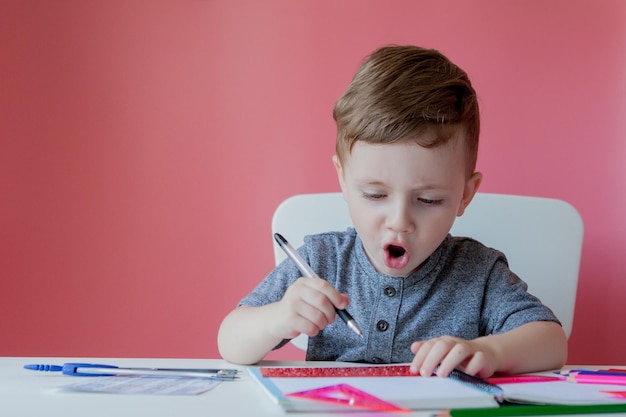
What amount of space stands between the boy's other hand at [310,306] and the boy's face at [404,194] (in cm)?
13

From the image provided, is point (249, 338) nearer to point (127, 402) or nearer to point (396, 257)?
point (396, 257)

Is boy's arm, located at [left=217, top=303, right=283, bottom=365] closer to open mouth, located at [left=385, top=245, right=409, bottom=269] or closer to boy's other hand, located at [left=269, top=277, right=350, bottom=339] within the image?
boy's other hand, located at [left=269, top=277, right=350, bottom=339]

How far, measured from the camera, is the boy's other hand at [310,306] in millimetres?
828

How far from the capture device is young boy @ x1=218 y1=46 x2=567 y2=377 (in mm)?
861

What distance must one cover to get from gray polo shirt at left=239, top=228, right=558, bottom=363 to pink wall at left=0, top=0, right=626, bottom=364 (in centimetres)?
55

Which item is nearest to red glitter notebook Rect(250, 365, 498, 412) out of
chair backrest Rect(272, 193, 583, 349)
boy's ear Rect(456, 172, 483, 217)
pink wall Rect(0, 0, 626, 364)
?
boy's ear Rect(456, 172, 483, 217)

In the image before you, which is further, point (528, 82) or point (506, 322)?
point (528, 82)

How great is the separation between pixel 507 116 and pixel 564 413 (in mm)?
1120

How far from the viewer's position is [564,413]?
59cm

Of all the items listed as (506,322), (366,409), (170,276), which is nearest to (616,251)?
(506,322)

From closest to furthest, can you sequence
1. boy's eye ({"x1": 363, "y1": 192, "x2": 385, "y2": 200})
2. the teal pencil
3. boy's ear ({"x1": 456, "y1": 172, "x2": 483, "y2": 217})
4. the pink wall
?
1. the teal pencil
2. boy's eye ({"x1": 363, "y1": 192, "x2": 385, "y2": 200})
3. boy's ear ({"x1": 456, "y1": 172, "x2": 483, "y2": 217})
4. the pink wall

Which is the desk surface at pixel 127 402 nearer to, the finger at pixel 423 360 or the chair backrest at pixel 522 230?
the finger at pixel 423 360

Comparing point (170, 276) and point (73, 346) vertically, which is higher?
point (170, 276)

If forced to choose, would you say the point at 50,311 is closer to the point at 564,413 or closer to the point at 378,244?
the point at 378,244
